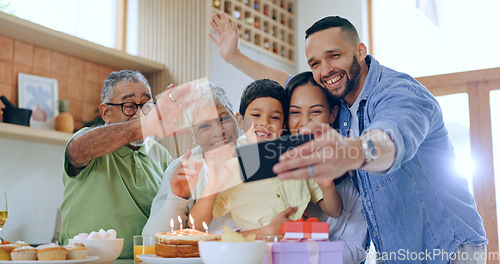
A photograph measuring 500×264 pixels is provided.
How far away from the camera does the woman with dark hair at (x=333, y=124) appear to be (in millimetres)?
1201

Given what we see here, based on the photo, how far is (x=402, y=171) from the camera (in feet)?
3.92

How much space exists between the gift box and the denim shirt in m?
0.33

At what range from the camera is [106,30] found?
347 cm

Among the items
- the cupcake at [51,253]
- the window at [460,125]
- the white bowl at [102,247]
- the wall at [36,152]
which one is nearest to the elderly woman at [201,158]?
the white bowl at [102,247]

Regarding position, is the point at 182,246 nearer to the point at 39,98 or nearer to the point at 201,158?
the point at 201,158

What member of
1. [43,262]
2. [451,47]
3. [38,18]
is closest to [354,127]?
[43,262]

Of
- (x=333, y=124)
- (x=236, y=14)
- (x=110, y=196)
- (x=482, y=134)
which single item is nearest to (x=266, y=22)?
(x=236, y=14)

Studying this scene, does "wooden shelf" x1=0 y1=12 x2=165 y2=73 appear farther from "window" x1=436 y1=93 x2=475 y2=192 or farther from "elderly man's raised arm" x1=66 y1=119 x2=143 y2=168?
"window" x1=436 y1=93 x2=475 y2=192

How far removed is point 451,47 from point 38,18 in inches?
114

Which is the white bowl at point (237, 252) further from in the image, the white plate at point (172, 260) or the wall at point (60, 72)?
the wall at point (60, 72)

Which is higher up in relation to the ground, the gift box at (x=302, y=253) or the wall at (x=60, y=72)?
the wall at (x=60, y=72)

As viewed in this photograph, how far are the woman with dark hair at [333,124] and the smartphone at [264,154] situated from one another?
383mm

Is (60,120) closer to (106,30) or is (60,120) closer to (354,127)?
(106,30)

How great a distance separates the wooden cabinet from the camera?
151 inches
